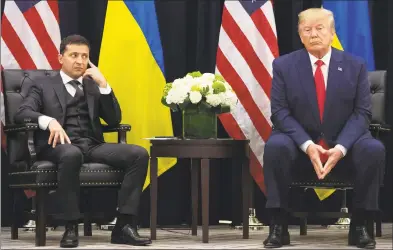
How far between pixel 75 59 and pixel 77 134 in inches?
19.8

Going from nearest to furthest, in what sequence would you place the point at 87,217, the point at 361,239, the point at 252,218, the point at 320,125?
1. the point at 361,239
2. the point at 320,125
3. the point at 87,217
4. the point at 252,218

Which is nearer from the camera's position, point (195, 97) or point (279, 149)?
point (279, 149)

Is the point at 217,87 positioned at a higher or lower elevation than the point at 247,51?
lower

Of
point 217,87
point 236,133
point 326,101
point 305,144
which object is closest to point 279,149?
point 305,144

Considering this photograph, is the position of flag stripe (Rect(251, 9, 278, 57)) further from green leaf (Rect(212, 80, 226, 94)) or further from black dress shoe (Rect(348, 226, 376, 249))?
black dress shoe (Rect(348, 226, 376, 249))

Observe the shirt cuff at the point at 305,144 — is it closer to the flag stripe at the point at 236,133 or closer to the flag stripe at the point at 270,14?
the flag stripe at the point at 236,133

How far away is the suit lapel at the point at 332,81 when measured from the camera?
16.8 ft

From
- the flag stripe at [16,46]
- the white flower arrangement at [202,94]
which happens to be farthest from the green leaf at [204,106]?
the flag stripe at [16,46]

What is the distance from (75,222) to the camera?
4898 mm

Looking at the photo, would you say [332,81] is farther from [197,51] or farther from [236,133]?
[197,51]

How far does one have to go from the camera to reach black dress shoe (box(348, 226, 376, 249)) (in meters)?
4.76

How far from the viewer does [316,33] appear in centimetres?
520

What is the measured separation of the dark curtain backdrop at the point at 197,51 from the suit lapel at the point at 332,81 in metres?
1.31

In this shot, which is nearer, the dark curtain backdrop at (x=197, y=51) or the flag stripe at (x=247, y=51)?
the flag stripe at (x=247, y=51)
